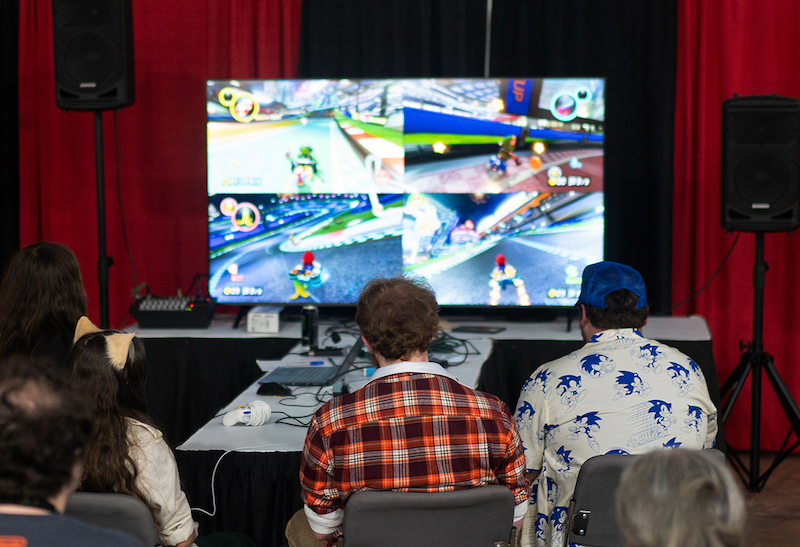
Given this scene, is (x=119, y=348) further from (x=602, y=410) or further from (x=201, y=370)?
(x=201, y=370)

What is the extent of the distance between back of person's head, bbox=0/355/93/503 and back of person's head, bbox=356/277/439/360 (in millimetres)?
772

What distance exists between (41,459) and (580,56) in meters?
3.52

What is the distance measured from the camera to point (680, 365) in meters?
1.81

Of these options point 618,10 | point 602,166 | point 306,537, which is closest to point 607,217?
point 602,166

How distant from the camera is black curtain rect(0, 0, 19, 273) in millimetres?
4113

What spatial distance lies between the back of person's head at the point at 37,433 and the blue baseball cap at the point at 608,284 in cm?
135

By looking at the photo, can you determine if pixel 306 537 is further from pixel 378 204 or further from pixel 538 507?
pixel 378 204

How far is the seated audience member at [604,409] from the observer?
175 centimetres

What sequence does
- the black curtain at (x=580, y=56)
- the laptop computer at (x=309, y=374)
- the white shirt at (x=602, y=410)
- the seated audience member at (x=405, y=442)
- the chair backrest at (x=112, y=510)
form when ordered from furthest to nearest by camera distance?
the black curtain at (x=580, y=56)
the laptop computer at (x=309, y=374)
the white shirt at (x=602, y=410)
the seated audience member at (x=405, y=442)
the chair backrest at (x=112, y=510)

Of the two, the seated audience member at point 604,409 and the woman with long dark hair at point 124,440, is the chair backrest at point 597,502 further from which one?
the woman with long dark hair at point 124,440

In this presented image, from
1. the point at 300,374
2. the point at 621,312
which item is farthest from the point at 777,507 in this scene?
the point at 300,374

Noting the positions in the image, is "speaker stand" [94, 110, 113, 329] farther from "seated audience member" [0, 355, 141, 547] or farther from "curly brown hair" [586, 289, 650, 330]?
"seated audience member" [0, 355, 141, 547]

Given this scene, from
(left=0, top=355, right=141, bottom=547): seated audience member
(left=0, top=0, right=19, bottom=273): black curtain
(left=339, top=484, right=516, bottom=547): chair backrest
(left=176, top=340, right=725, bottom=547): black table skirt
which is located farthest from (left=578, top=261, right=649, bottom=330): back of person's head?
(left=0, top=0, right=19, bottom=273): black curtain

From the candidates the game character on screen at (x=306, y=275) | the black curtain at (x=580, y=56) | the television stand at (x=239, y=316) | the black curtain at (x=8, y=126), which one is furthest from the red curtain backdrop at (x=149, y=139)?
the game character on screen at (x=306, y=275)
